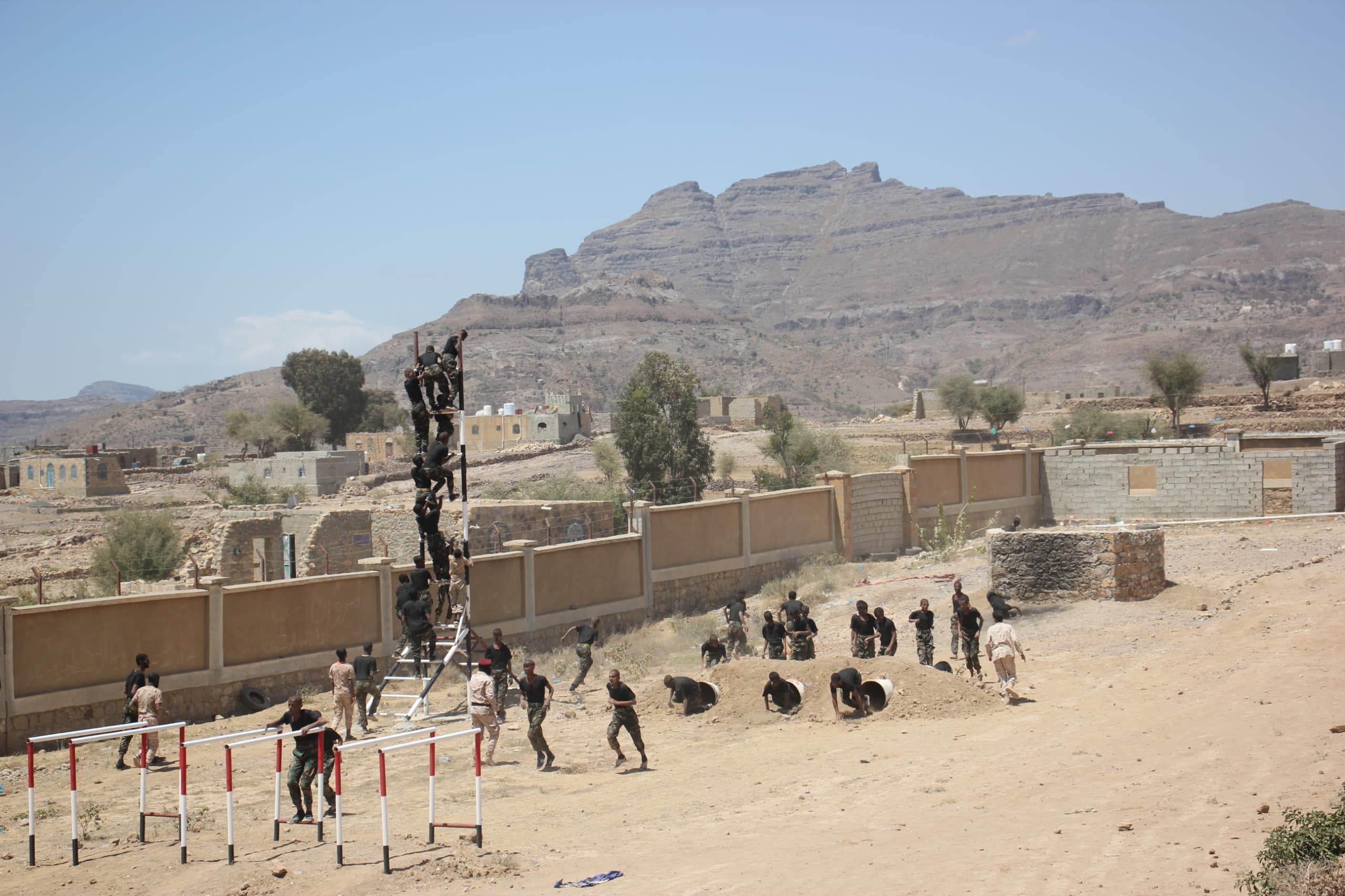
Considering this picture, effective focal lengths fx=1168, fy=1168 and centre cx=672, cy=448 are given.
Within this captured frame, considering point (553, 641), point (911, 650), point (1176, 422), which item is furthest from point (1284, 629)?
point (1176, 422)

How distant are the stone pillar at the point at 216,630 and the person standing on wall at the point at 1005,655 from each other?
436 inches

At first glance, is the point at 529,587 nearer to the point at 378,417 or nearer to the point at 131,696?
the point at 131,696

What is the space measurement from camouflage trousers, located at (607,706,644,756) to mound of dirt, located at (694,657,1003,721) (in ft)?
7.99

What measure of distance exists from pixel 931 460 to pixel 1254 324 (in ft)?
421

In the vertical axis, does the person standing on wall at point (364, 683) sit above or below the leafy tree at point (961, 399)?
below

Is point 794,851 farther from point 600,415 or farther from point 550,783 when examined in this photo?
Answer: point 600,415

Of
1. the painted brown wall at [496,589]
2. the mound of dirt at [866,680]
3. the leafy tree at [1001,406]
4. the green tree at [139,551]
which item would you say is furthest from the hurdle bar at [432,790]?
the leafy tree at [1001,406]

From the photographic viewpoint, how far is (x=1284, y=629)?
16.0 metres

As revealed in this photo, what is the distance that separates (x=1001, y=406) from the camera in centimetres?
6875

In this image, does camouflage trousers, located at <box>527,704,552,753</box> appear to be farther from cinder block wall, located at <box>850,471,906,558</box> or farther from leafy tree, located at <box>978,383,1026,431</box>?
leafy tree, located at <box>978,383,1026,431</box>

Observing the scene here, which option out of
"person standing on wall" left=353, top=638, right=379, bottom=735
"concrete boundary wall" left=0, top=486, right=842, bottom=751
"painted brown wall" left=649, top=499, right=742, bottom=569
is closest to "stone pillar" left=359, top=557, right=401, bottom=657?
"concrete boundary wall" left=0, top=486, right=842, bottom=751

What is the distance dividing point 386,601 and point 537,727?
256 inches

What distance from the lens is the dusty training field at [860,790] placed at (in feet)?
29.8

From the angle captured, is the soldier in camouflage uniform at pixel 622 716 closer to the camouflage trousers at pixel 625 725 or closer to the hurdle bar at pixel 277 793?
the camouflage trousers at pixel 625 725
